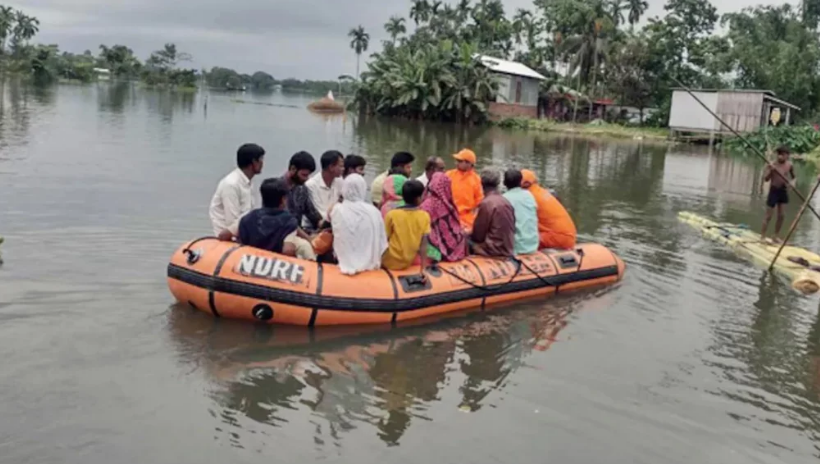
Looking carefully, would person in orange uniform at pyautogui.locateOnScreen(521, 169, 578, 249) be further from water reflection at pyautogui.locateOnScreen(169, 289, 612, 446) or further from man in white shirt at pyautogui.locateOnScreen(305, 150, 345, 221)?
man in white shirt at pyautogui.locateOnScreen(305, 150, 345, 221)

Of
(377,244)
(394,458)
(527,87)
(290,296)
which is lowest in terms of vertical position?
(394,458)

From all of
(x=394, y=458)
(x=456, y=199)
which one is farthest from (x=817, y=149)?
(x=394, y=458)

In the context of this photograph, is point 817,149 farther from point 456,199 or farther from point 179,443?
point 179,443

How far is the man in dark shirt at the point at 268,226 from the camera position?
6625 mm

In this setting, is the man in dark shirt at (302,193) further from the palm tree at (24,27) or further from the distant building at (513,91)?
the palm tree at (24,27)

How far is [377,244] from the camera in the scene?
6.81 metres

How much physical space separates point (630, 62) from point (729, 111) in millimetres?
10687

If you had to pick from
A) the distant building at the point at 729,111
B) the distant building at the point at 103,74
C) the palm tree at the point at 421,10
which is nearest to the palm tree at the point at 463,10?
the palm tree at the point at 421,10

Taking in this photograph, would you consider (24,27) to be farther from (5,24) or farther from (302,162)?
(302,162)

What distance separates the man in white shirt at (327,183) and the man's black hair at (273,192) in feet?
2.91

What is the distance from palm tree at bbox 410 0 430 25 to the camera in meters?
63.7

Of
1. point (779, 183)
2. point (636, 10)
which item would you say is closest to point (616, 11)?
point (636, 10)

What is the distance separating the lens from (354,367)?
582 centimetres

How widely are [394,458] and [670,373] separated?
9.05 feet
